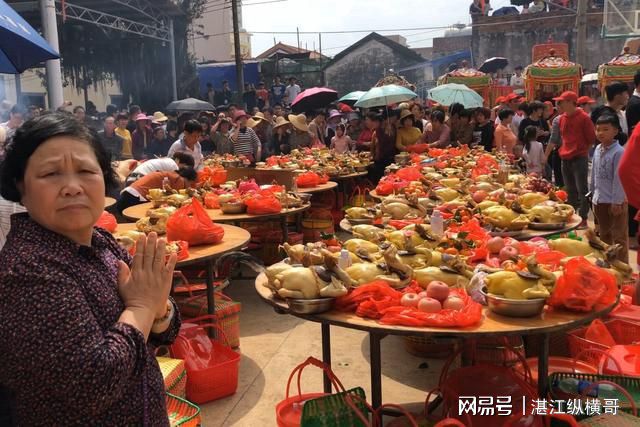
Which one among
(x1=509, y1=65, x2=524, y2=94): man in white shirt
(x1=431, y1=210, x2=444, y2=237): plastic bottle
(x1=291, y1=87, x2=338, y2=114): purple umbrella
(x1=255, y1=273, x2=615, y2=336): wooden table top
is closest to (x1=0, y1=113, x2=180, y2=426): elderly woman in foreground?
(x1=255, y1=273, x2=615, y2=336): wooden table top

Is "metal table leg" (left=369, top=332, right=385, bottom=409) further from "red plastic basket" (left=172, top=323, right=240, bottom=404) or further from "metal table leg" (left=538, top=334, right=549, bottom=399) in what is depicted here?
"red plastic basket" (left=172, top=323, right=240, bottom=404)

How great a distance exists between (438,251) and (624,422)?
1098 millimetres

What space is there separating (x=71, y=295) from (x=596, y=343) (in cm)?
294

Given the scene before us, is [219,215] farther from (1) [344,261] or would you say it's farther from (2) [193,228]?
(1) [344,261]

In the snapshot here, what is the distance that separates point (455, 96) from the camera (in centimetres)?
1096

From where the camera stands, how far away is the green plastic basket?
8.72ft

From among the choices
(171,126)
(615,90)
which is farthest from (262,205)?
(171,126)

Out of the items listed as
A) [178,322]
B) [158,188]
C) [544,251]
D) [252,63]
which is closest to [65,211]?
[178,322]

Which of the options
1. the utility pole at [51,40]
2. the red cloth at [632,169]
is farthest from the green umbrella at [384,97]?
the red cloth at [632,169]

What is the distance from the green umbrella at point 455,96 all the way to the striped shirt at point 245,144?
12.0 feet

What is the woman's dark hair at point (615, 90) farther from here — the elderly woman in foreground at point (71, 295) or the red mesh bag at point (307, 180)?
the elderly woman in foreground at point (71, 295)

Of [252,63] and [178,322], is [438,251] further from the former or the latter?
[252,63]

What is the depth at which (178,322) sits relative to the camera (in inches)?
66.1

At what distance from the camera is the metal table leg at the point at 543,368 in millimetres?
2524
